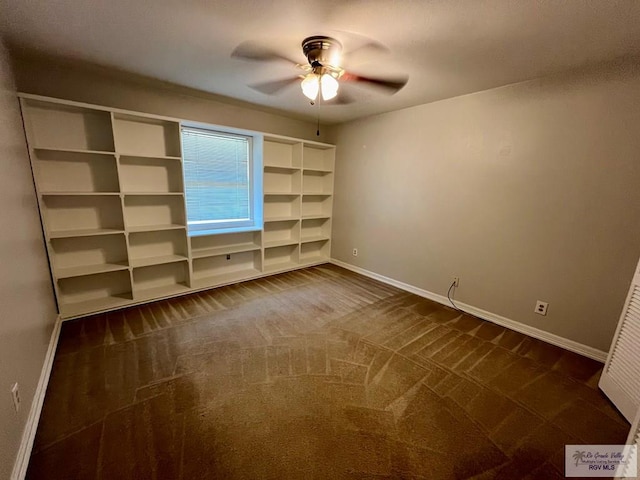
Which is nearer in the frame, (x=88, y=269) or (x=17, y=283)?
(x=17, y=283)

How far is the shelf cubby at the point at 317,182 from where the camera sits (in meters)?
4.30

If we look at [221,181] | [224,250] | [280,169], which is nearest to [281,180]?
[280,169]

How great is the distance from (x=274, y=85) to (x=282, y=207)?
191cm

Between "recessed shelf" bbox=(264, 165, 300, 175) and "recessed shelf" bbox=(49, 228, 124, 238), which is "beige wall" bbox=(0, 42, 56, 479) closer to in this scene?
"recessed shelf" bbox=(49, 228, 124, 238)

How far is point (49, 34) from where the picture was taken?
1.75m

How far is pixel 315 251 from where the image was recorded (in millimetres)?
4707

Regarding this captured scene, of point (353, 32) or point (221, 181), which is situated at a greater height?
point (353, 32)

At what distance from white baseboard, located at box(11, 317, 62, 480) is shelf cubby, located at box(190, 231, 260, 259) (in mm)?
1545

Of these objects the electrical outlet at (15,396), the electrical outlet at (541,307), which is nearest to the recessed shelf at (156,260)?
the electrical outlet at (15,396)

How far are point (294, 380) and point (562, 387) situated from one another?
75.9 inches

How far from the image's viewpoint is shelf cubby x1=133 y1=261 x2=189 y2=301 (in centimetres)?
298

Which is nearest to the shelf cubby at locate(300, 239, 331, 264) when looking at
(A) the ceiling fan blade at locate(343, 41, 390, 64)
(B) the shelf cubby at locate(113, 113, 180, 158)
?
(B) the shelf cubby at locate(113, 113, 180, 158)

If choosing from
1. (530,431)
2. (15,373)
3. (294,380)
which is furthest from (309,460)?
(15,373)

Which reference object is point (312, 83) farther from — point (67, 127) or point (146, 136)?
point (67, 127)
